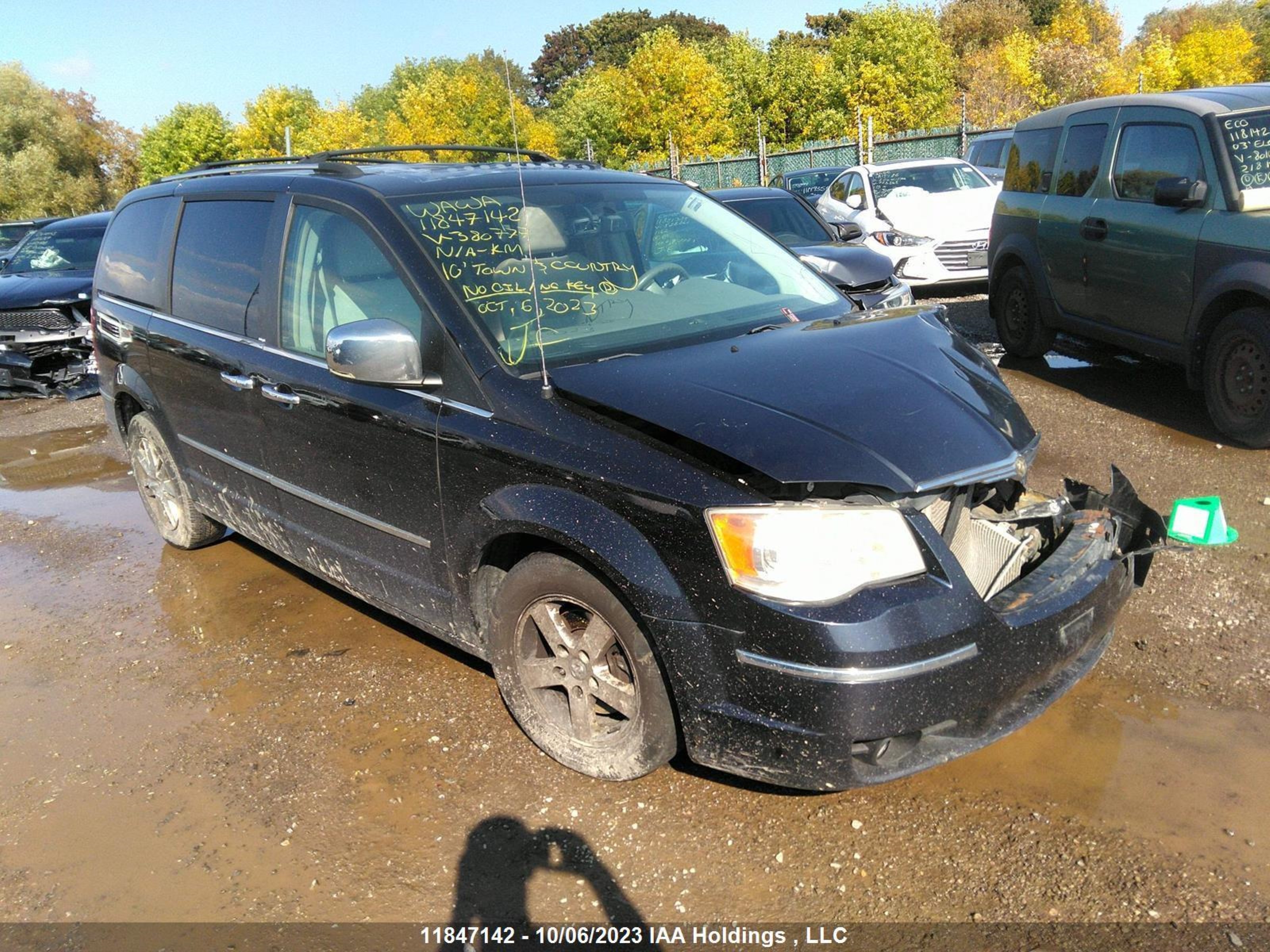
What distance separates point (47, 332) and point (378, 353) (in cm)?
954

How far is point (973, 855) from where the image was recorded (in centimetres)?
274

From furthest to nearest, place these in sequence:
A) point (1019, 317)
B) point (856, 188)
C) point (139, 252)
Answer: point (856, 188)
point (1019, 317)
point (139, 252)

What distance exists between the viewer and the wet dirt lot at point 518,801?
2678mm

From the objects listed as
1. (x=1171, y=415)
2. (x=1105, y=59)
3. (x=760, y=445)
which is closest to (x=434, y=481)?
(x=760, y=445)

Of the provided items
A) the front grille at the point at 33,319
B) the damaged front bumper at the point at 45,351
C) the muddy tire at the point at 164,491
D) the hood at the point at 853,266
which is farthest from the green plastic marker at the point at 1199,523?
the front grille at the point at 33,319

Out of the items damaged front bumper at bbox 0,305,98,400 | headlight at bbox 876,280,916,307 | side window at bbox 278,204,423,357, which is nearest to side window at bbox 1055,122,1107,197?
headlight at bbox 876,280,916,307

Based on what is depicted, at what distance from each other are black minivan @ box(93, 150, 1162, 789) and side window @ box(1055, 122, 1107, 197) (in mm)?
3825

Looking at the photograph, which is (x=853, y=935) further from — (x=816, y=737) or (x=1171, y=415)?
(x=1171, y=415)

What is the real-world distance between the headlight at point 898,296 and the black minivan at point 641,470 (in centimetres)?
207

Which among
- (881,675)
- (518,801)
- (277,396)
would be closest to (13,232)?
(277,396)

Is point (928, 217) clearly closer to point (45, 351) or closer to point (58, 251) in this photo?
point (45, 351)

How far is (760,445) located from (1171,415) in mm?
4985

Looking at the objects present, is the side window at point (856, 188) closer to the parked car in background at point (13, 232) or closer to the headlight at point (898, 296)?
the headlight at point (898, 296)

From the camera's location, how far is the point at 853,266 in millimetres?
7258
